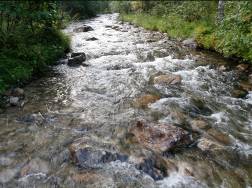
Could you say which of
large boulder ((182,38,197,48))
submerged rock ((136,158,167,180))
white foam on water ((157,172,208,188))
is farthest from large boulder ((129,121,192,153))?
large boulder ((182,38,197,48))

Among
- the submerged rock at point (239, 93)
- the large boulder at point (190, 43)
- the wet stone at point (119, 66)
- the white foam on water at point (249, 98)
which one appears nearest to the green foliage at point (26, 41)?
the wet stone at point (119, 66)

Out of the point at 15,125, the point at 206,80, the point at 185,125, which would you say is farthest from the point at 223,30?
the point at 15,125

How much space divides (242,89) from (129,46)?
697cm

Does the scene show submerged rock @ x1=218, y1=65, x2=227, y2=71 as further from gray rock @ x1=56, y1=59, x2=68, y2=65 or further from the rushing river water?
gray rock @ x1=56, y1=59, x2=68, y2=65

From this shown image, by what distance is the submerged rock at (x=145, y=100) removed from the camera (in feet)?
26.4

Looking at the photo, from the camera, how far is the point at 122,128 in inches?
269

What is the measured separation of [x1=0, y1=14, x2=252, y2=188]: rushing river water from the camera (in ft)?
17.4

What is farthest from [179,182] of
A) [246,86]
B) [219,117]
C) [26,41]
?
[26,41]

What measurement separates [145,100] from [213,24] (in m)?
9.17

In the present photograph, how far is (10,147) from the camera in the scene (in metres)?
6.10

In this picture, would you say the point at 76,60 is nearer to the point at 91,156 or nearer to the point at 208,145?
the point at 91,156

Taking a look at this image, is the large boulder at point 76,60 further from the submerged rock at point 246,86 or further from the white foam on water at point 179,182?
the white foam on water at point 179,182

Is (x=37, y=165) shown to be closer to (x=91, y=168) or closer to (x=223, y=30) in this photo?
(x=91, y=168)

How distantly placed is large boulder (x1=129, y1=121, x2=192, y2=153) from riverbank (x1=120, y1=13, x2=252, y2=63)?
6.27m
